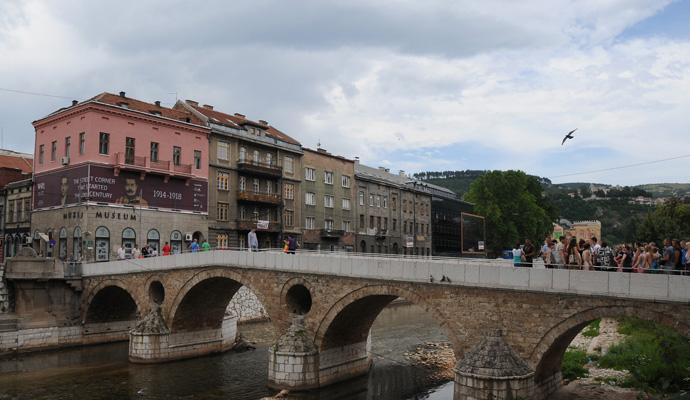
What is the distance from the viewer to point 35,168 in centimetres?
3594

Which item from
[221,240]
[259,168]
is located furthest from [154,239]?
[259,168]

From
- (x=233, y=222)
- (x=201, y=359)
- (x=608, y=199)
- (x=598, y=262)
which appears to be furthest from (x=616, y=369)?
(x=608, y=199)

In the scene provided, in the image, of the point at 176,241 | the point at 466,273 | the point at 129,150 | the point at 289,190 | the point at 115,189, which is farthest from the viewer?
the point at 289,190

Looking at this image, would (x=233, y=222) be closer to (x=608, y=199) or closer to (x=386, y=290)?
(x=386, y=290)

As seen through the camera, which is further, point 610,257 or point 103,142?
point 103,142

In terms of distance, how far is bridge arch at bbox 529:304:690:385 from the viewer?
13.9 metres

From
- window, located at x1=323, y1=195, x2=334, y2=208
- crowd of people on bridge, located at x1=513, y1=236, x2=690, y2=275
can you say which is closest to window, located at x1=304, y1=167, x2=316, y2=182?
window, located at x1=323, y1=195, x2=334, y2=208

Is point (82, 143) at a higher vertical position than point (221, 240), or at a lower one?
higher

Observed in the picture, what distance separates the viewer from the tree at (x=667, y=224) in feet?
A: 151

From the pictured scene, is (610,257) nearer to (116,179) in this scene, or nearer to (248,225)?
(116,179)

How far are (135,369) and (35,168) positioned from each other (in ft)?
60.9

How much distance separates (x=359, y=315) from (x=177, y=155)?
19297 millimetres

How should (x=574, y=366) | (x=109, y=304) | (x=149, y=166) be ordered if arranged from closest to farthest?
(x=574, y=366), (x=109, y=304), (x=149, y=166)

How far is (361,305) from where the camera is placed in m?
20.9
